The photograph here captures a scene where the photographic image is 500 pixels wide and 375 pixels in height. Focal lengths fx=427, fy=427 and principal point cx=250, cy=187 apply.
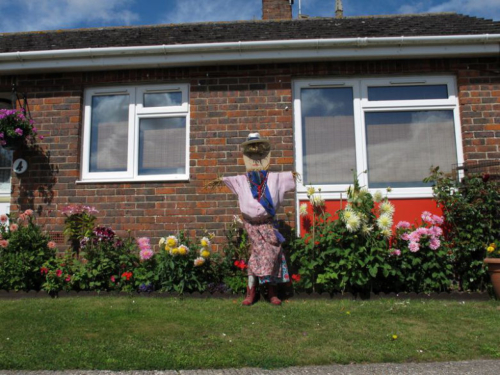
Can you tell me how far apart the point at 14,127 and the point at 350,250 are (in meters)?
4.80

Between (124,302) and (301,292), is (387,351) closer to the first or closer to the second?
(301,292)

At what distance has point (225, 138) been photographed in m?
6.07

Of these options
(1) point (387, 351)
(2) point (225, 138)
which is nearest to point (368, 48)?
(2) point (225, 138)

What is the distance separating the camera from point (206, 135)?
6.09 meters

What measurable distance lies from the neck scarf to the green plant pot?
Result: 2.49 meters

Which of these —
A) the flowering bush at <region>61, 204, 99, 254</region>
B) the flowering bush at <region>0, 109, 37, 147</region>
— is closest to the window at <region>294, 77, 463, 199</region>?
the flowering bush at <region>61, 204, 99, 254</region>

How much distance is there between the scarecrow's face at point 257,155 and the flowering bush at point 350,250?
3.30ft

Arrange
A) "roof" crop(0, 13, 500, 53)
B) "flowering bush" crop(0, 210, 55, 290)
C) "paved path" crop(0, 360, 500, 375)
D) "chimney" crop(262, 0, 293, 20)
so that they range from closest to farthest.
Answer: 1. "paved path" crop(0, 360, 500, 375)
2. "flowering bush" crop(0, 210, 55, 290)
3. "roof" crop(0, 13, 500, 53)
4. "chimney" crop(262, 0, 293, 20)

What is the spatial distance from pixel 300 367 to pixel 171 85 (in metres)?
4.61

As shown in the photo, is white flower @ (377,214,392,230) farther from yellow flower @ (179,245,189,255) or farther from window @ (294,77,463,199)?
yellow flower @ (179,245,189,255)

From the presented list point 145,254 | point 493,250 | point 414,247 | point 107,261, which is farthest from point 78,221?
point 493,250

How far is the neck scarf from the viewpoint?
486cm

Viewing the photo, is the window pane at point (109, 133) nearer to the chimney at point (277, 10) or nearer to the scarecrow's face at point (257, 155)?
the scarecrow's face at point (257, 155)

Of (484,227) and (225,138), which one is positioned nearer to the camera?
(484,227)
